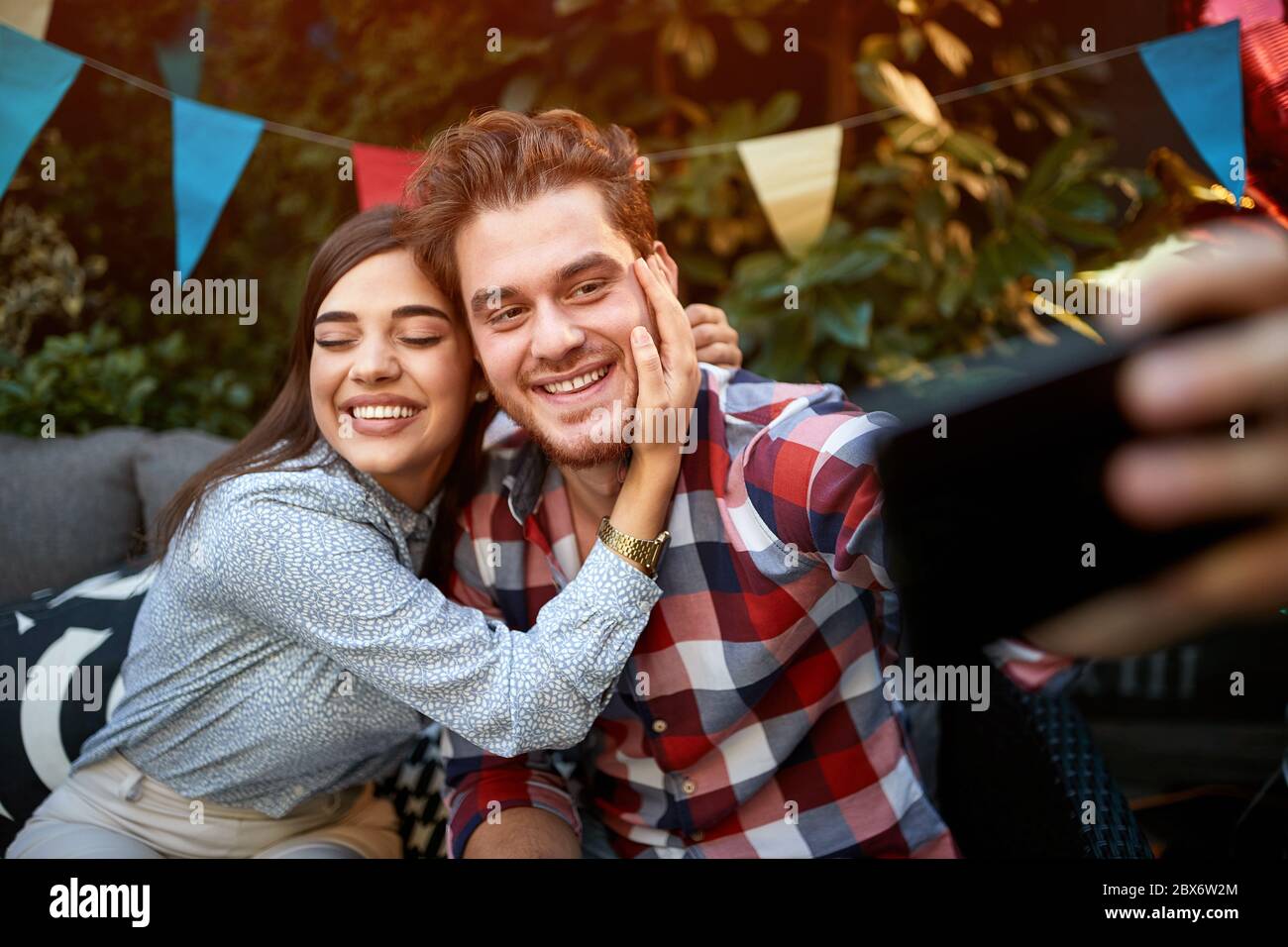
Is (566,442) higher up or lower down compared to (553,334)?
lower down

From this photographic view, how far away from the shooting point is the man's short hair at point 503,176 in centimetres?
154

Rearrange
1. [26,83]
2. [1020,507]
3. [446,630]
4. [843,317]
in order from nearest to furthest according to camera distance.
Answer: [1020,507] < [446,630] < [26,83] < [843,317]

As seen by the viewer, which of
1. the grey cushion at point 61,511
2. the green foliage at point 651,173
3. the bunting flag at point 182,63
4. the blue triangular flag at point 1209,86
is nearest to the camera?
the blue triangular flag at point 1209,86

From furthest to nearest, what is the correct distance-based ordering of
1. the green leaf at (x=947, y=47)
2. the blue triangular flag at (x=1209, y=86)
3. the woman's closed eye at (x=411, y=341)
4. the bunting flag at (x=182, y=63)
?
1. the bunting flag at (x=182, y=63)
2. the green leaf at (x=947, y=47)
3. the blue triangular flag at (x=1209, y=86)
4. the woman's closed eye at (x=411, y=341)

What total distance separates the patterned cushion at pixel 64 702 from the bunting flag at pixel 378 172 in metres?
0.91

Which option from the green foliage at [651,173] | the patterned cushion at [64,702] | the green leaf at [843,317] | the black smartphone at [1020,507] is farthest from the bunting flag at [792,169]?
the black smartphone at [1020,507]

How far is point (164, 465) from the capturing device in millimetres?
2346

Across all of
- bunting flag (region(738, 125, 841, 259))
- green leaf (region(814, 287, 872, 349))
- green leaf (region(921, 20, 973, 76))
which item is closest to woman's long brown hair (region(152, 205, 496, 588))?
bunting flag (region(738, 125, 841, 259))

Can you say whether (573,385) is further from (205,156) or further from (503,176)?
(205,156)

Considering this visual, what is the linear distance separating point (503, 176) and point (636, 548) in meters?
0.59

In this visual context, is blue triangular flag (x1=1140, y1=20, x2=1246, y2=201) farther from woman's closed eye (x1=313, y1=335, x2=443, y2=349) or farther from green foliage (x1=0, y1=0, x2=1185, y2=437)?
woman's closed eye (x1=313, y1=335, x2=443, y2=349)

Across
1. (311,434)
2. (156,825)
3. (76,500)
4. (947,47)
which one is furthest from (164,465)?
(947,47)

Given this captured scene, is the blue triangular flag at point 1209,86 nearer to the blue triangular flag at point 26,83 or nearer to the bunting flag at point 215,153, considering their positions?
the bunting flag at point 215,153
